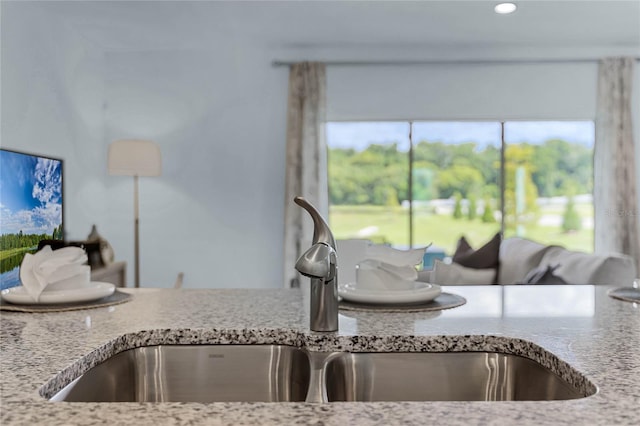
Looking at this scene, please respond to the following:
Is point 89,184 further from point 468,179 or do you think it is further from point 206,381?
point 206,381

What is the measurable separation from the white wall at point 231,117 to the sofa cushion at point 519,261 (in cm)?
186

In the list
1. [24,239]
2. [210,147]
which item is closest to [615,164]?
[210,147]

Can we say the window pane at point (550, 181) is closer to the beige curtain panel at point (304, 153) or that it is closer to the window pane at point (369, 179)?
the window pane at point (369, 179)

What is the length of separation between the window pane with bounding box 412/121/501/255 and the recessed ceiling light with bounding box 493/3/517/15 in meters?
1.28

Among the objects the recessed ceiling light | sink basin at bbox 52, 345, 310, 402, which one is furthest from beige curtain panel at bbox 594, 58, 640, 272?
sink basin at bbox 52, 345, 310, 402

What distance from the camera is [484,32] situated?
4965 millimetres

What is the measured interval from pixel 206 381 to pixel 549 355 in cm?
57

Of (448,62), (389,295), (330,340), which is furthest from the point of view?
(448,62)

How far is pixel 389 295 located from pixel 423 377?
11.5 inches

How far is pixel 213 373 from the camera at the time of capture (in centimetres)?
107

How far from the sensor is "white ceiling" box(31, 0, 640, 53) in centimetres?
427

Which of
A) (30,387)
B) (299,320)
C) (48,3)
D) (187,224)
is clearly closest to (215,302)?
(299,320)

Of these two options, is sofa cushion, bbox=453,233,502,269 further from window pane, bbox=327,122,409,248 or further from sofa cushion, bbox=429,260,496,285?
window pane, bbox=327,122,409,248

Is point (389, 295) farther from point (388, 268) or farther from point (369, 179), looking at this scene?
point (369, 179)
